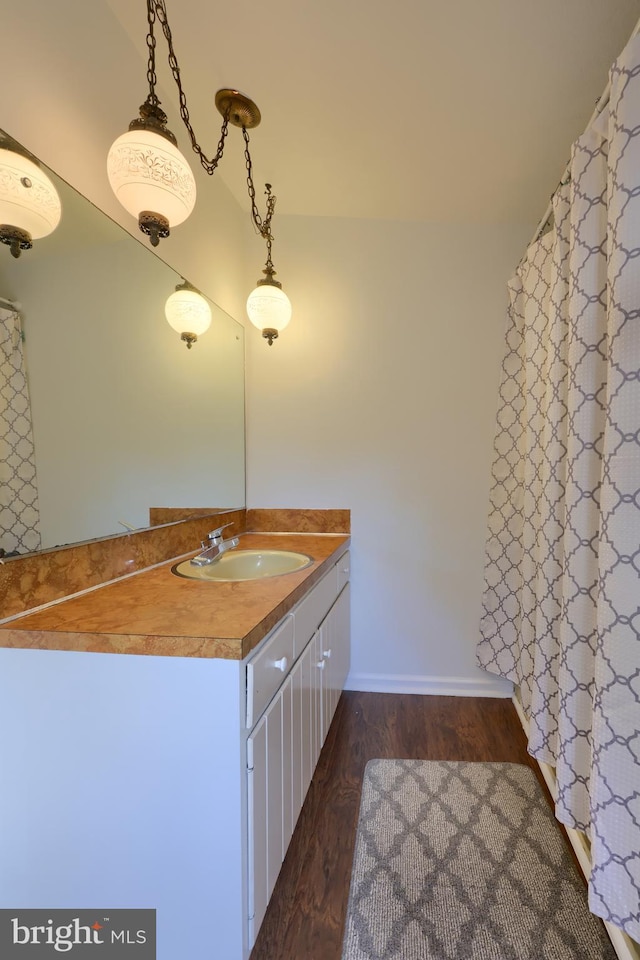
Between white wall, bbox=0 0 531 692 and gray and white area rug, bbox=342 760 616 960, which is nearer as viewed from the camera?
gray and white area rug, bbox=342 760 616 960

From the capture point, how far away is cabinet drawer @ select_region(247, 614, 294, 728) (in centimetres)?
87

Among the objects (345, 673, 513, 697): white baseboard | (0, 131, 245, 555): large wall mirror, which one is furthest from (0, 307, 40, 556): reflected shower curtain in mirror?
(345, 673, 513, 697): white baseboard

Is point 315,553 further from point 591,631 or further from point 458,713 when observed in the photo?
point 458,713

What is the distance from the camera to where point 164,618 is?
37.0 inches

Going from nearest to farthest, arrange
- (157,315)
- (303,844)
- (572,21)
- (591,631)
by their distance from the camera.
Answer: (591,631) < (572,21) < (303,844) < (157,315)

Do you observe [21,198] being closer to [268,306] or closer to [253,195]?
[268,306]

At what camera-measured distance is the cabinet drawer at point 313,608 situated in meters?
1.25

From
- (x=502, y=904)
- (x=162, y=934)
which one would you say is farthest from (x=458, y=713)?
(x=162, y=934)

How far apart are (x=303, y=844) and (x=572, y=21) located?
8.60 feet

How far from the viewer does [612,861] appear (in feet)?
2.89

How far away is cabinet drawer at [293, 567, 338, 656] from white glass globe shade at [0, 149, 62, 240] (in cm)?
116

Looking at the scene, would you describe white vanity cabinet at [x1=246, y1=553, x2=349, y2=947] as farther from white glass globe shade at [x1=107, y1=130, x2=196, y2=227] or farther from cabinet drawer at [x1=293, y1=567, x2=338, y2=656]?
white glass globe shade at [x1=107, y1=130, x2=196, y2=227]

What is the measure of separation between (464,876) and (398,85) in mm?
2544

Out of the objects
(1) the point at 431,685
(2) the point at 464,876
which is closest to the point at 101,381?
(2) the point at 464,876
